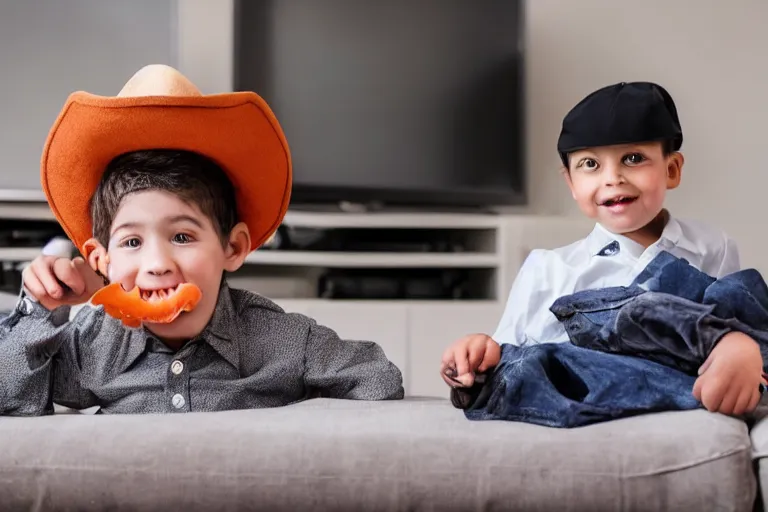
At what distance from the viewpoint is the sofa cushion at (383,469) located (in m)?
0.82

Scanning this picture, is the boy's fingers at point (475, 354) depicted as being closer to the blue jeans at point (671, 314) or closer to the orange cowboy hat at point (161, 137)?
the blue jeans at point (671, 314)

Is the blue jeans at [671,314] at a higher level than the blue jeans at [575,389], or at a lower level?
higher

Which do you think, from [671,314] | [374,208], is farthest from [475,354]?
[374,208]

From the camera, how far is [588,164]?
118cm

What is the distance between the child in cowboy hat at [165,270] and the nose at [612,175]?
370 mm

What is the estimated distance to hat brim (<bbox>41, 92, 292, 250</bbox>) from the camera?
1.08 metres

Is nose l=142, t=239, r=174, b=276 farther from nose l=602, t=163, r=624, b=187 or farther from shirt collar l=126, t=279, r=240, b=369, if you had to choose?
nose l=602, t=163, r=624, b=187

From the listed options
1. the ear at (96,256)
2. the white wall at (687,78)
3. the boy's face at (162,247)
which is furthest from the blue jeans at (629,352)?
the white wall at (687,78)

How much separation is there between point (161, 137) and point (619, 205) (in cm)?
58

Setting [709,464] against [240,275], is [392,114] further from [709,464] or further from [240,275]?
[709,464]

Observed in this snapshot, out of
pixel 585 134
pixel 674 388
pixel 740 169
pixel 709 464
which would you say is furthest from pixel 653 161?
pixel 740 169

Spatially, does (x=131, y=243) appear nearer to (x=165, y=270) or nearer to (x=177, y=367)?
(x=165, y=270)

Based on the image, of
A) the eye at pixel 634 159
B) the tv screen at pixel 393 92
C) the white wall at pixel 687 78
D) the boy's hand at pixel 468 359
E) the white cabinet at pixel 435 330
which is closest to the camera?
the boy's hand at pixel 468 359

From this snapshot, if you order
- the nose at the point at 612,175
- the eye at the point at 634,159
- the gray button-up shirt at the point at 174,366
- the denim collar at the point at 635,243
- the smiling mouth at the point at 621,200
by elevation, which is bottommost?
the gray button-up shirt at the point at 174,366
